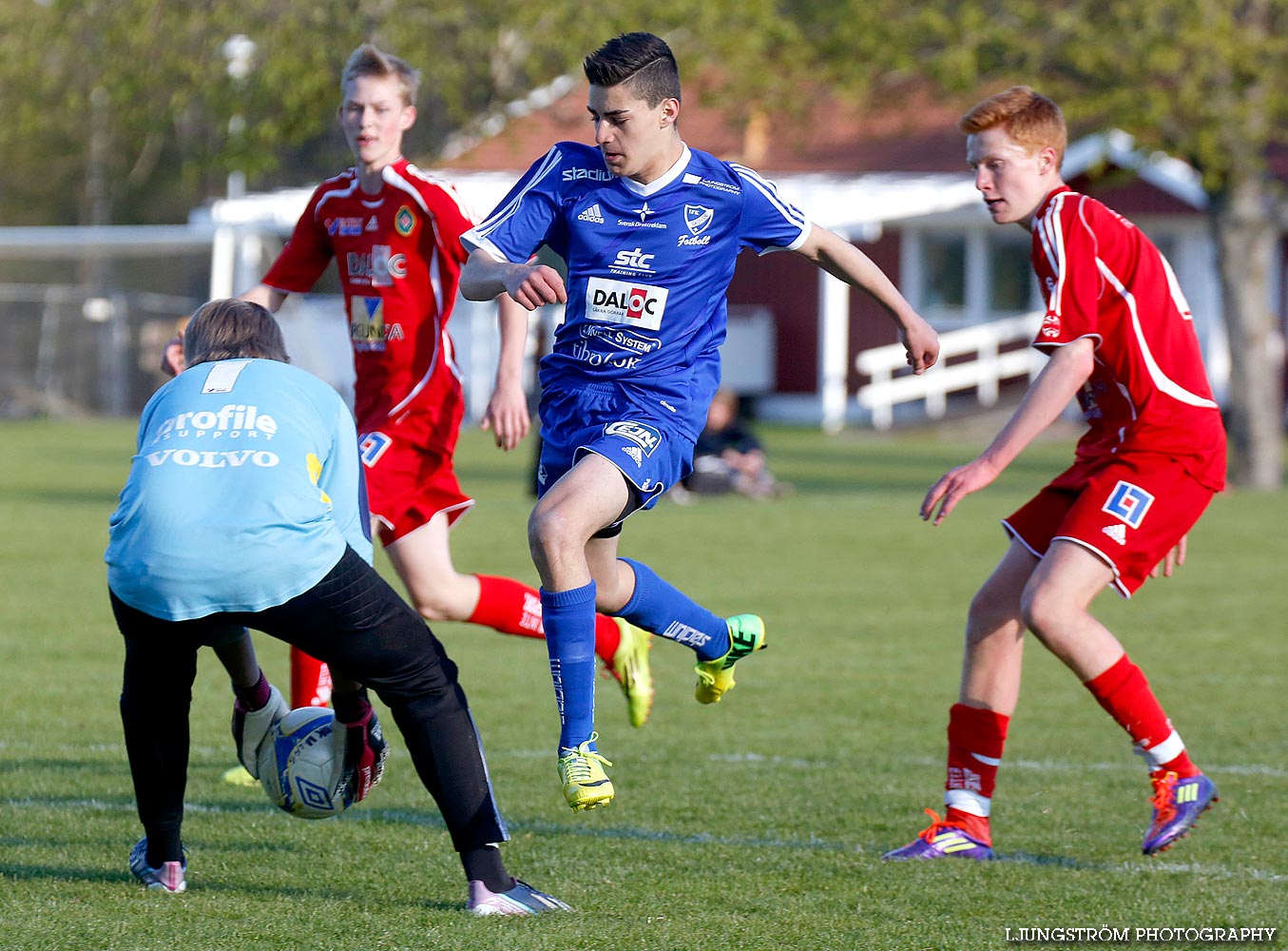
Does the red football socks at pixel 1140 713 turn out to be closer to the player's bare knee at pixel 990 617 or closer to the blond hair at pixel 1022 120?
the player's bare knee at pixel 990 617

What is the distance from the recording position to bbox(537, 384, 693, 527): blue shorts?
510 cm

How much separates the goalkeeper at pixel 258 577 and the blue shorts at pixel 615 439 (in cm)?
83

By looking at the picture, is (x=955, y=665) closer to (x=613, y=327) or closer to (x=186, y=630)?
(x=613, y=327)

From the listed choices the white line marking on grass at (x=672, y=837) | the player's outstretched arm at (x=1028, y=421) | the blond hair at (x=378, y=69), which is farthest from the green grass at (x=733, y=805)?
the blond hair at (x=378, y=69)

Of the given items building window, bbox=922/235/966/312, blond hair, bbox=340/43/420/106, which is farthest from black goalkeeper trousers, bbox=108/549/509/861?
building window, bbox=922/235/966/312

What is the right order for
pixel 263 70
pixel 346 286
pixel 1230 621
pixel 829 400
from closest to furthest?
pixel 346 286 < pixel 1230 621 < pixel 263 70 < pixel 829 400

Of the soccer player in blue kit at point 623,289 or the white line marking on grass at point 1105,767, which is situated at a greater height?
the soccer player in blue kit at point 623,289

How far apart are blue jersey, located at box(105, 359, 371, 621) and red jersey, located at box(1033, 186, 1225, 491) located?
207cm

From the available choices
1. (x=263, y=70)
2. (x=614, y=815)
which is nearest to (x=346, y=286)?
(x=614, y=815)

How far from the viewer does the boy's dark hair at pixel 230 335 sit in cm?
454

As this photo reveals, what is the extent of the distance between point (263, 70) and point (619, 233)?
15.0m

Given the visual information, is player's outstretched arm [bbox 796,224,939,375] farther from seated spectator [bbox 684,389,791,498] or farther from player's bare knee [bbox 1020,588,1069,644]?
seated spectator [bbox 684,389,791,498]

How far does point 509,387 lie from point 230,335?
1299 millimetres

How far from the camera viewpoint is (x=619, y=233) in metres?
5.21
